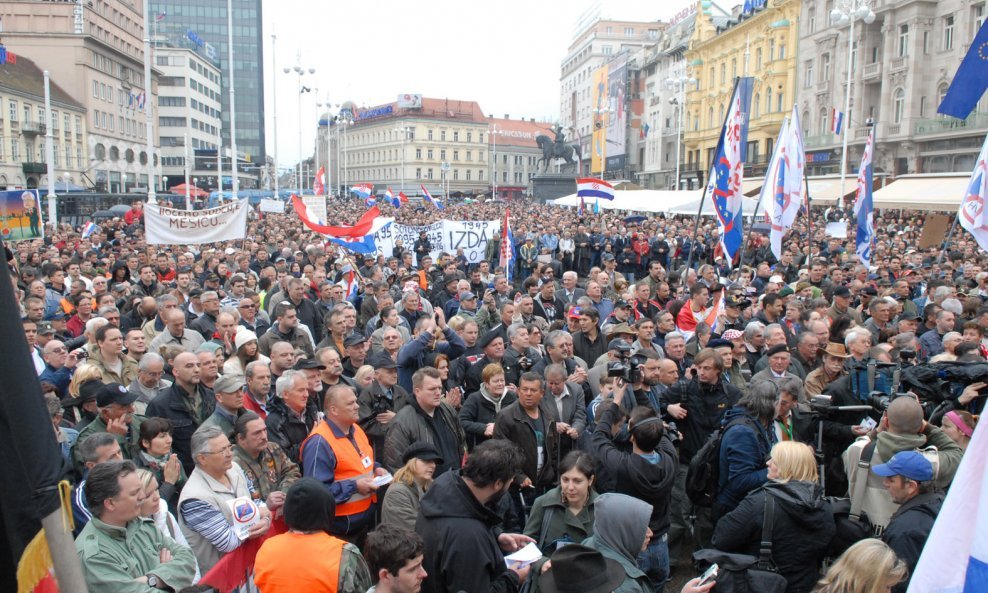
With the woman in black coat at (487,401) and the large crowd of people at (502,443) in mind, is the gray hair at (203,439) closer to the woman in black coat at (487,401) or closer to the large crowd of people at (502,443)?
the large crowd of people at (502,443)

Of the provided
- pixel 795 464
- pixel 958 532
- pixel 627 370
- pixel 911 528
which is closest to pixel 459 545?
pixel 795 464

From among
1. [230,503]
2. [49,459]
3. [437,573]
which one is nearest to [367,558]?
[437,573]

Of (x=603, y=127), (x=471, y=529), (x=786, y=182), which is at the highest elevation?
(x=603, y=127)

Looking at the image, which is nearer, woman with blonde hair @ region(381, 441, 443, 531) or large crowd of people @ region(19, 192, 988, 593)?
large crowd of people @ region(19, 192, 988, 593)

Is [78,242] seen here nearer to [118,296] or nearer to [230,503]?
Answer: [118,296]

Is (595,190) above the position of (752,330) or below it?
above

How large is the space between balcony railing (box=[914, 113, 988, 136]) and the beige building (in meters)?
52.5

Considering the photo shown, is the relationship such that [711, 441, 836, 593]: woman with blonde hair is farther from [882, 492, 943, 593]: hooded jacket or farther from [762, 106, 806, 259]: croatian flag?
[762, 106, 806, 259]: croatian flag

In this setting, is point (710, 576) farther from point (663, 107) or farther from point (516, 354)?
point (663, 107)

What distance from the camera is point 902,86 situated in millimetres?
38188

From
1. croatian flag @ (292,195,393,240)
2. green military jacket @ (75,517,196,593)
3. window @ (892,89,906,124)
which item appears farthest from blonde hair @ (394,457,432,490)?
window @ (892,89,906,124)

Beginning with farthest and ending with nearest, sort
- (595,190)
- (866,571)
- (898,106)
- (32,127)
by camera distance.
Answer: (32,127) → (898,106) → (595,190) → (866,571)

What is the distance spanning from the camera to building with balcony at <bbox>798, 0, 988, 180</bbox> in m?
34.5

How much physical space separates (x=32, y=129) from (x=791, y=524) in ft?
190
